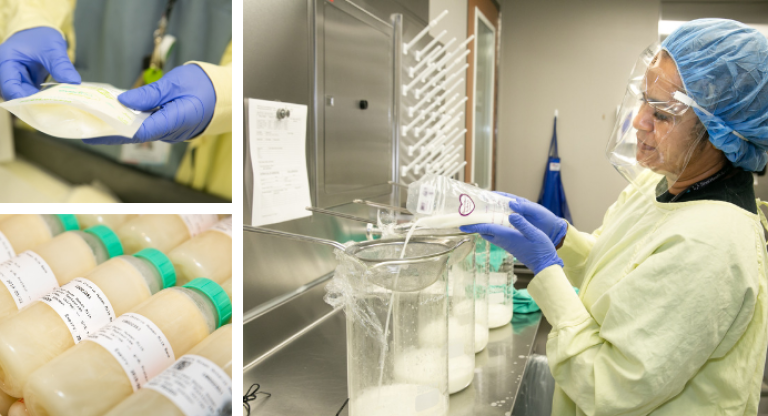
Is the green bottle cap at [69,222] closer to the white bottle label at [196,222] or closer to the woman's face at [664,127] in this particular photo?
the white bottle label at [196,222]

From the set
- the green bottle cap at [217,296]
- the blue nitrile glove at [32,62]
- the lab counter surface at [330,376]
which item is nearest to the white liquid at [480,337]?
the lab counter surface at [330,376]

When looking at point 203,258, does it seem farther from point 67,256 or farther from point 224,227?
point 67,256

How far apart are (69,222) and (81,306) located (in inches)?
8.1

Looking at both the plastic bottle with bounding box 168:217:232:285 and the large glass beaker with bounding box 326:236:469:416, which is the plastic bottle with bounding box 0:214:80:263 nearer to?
the plastic bottle with bounding box 168:217:232:285

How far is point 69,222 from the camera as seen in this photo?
2.34 ft

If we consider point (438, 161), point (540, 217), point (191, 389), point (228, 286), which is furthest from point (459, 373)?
point (438, 161)

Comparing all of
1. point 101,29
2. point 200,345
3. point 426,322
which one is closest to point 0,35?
point 101,29

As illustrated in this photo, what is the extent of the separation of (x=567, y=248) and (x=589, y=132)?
3.25 meters

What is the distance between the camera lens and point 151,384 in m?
0.51

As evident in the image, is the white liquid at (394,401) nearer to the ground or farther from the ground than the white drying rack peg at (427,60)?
nearer to the ground

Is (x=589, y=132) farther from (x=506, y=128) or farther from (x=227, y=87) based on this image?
(x=227, y=87)

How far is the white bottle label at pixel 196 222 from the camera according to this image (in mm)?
796

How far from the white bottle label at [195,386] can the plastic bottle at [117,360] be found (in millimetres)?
29

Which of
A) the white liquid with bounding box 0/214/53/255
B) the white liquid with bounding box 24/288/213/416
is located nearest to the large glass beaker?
the white liquid with bounding box 24/288/213/416
